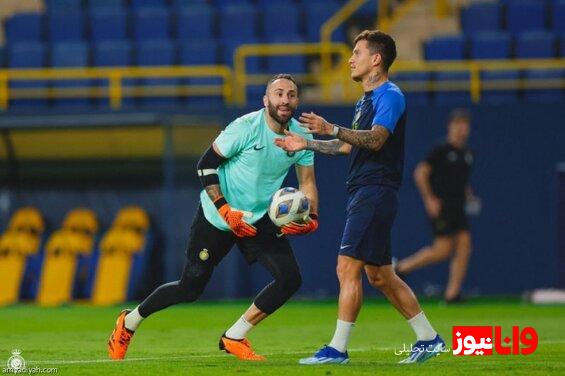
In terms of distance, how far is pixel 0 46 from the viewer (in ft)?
74.3

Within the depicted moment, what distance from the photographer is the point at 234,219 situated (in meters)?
9.81

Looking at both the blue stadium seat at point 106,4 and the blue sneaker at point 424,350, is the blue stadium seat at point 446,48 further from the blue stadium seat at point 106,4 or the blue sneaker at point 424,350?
the blue sneaker at point 424,350

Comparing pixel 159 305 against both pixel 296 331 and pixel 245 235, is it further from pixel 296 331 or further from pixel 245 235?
pixel 296 331

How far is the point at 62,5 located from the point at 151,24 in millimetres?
1982

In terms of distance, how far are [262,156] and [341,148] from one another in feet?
2.06

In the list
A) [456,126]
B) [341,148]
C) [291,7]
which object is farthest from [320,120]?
[291,7]

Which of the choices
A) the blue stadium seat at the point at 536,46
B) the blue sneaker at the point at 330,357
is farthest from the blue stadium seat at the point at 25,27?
the blue sneaker at the point at 330,357

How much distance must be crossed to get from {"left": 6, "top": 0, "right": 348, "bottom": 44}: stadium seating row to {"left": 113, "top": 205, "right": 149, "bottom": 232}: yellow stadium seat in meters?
3.52

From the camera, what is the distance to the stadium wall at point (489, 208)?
1945 centimetres

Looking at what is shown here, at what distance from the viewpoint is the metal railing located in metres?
20.0

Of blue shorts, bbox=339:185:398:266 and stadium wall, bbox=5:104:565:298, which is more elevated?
blue shorts, bbox=339:185:398:266

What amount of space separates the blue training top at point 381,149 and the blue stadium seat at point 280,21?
12705mm

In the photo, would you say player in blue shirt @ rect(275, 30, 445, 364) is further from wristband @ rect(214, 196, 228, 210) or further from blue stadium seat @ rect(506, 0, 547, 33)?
blue stadium seat @ rect(506, 0, 547, 33)

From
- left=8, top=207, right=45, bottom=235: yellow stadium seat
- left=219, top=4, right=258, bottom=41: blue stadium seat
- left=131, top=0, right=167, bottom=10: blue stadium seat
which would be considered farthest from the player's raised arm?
left=131, top=0, right=167, bottom=10: blue stadium seat
